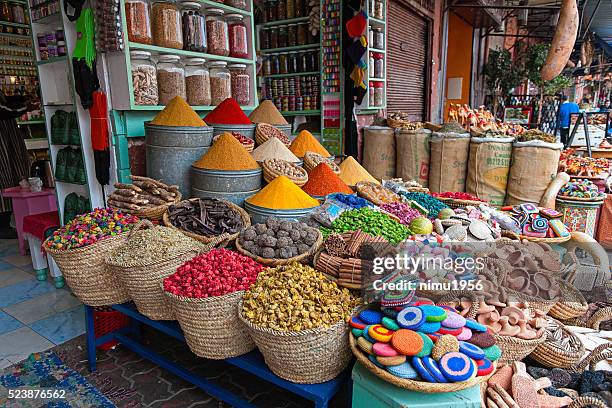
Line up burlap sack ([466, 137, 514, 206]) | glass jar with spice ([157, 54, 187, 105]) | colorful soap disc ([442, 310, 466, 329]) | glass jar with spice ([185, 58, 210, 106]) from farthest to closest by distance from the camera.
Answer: burlap sack ([466, 137, 514, 206]) < glass jar with spice ([185, 58, 210, 106]) < glass jar with spice ([157, 54, 187, 105]) < colorful soap disc ([442, 310, 466, 329])

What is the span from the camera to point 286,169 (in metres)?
2.21

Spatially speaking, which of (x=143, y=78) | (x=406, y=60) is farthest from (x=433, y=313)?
(x=406, y=60)

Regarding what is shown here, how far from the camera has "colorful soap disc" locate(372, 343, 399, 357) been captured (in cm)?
108

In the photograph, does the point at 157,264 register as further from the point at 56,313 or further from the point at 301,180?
the point at 56,313

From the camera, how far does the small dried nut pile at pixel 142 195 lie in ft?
6.39

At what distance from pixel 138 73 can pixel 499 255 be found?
2.00 meters

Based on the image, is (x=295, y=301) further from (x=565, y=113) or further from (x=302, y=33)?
(x=565, y=113)

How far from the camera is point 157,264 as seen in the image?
1463 millimetres

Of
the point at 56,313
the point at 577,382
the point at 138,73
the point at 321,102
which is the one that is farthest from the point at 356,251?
the point at 321,102

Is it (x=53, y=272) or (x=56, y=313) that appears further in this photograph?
(x=53, y=272)

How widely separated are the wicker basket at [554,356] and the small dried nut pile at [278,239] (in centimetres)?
91

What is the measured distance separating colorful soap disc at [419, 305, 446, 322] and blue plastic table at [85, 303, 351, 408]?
1.09ft

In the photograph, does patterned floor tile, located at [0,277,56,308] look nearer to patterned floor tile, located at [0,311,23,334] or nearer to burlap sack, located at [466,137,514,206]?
patterned floor tile, located at [0,311,23,334]

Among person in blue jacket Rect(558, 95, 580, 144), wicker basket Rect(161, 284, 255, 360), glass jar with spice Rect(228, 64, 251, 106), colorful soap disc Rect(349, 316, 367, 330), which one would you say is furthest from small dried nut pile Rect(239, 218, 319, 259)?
person in blue jacket Rect(558, 95, 580, 144)
